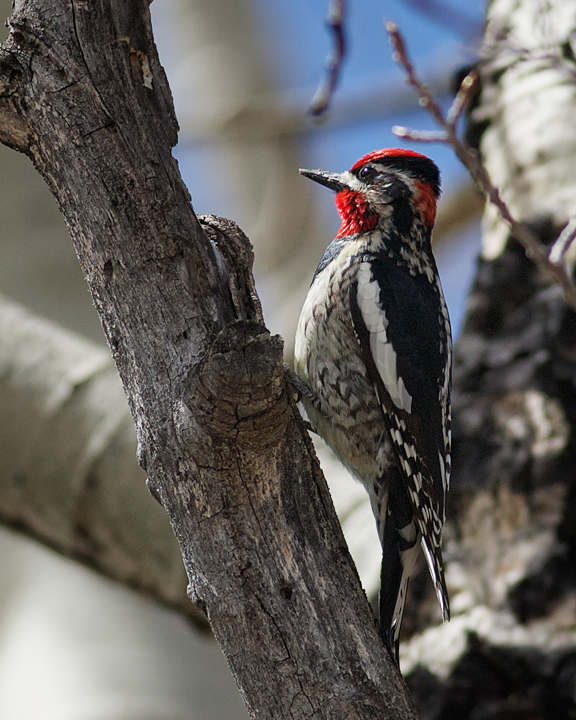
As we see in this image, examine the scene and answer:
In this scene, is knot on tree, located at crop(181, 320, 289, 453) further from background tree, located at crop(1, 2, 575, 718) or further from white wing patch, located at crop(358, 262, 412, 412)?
background tree, located at crop(1, 2, 575, 718)

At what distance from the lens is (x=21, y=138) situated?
1.54 metres

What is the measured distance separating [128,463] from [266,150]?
14.5 feet

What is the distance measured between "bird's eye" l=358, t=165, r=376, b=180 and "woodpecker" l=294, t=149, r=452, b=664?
0.52 feet

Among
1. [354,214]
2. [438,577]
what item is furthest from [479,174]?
[354,214]

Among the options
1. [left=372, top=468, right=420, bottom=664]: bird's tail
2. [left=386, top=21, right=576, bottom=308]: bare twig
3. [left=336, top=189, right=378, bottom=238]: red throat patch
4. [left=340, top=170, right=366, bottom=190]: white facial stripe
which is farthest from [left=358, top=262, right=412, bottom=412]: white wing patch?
[left=386, top=21, right=576, bottom=308]: bare twig

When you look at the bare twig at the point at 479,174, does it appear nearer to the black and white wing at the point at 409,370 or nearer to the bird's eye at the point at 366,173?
the black and white wing at the point at 409,370

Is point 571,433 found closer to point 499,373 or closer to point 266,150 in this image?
point 499,373

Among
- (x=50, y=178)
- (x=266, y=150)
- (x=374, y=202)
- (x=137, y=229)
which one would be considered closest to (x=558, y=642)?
(x=374, y=202)

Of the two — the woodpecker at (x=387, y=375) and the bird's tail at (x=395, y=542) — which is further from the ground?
the woodpecker at (x=387, y=375)

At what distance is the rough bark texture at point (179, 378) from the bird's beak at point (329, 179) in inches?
50.0

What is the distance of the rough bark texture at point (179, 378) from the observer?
4.86ft

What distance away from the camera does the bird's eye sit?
9.18ft

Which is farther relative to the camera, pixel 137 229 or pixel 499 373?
pixel 499 373

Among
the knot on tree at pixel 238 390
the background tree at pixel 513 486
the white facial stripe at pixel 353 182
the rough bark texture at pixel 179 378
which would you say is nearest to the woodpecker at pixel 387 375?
the white facial stripe at pixel 353 182
